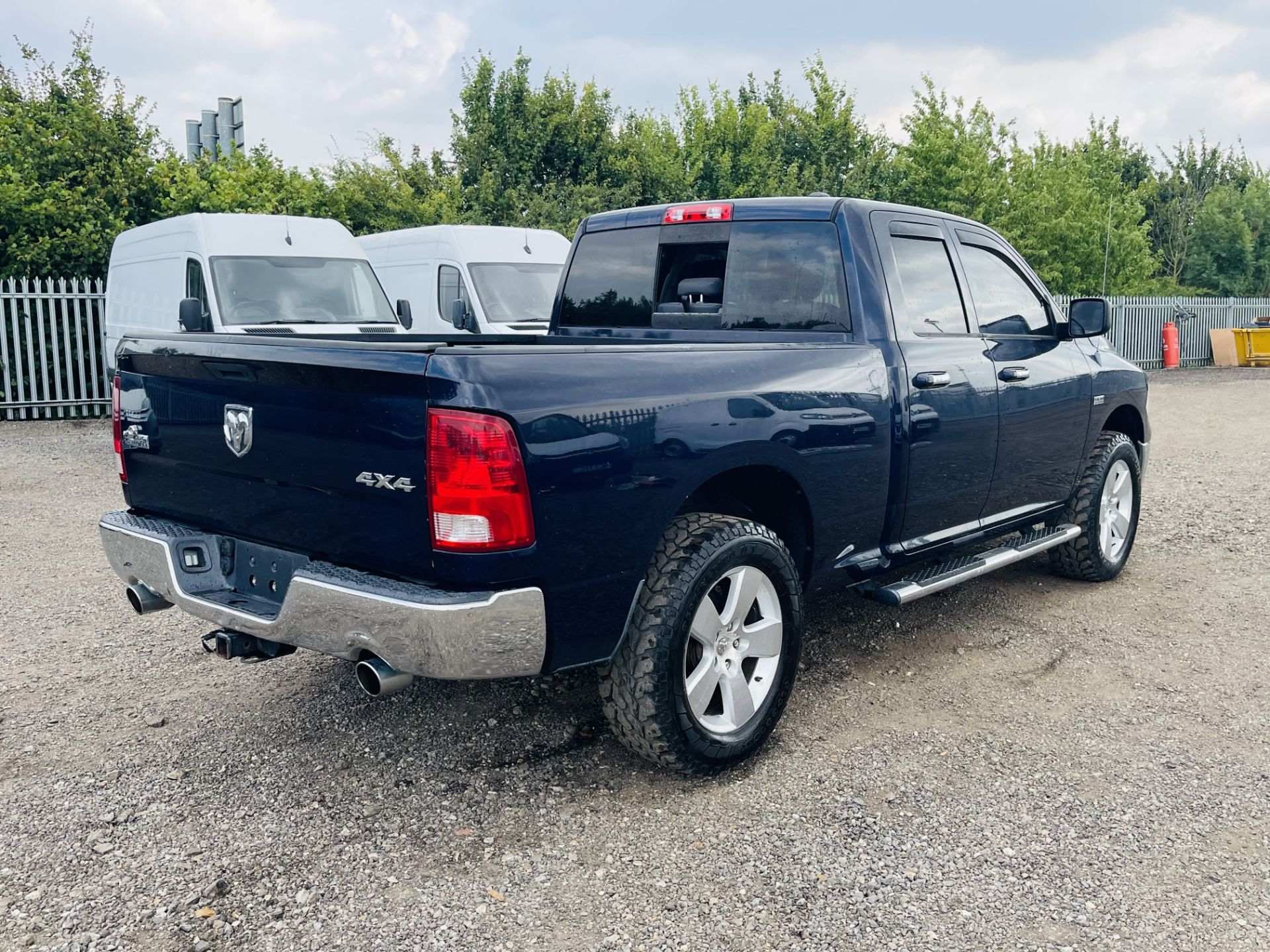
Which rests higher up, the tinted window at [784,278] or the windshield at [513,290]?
the windshield at [513,290]

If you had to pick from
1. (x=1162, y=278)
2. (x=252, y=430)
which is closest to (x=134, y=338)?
(x=252, y=430)

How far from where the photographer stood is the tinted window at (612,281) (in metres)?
4.95

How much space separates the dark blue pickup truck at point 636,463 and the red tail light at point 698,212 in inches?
0.8

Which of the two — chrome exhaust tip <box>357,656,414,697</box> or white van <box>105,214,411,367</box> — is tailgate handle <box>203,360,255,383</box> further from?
white van <box>105,214,411,367</box>

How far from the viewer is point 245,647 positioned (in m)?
3.58

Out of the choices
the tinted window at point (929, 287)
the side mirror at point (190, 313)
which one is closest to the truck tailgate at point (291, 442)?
the tinted window at point (929, 287)

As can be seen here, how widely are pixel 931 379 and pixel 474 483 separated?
225 centimetres

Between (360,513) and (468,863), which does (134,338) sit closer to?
Answer: (360,513)

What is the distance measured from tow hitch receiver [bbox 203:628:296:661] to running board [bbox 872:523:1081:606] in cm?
225

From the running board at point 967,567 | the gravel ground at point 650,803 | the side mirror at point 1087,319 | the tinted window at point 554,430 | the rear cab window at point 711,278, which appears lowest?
the gravel ground at point 650,803

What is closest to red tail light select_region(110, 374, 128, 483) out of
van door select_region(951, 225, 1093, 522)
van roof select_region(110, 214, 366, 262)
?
van door select_region(951, 225, 1093, 522)

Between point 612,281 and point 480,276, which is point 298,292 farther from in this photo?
point 612,281

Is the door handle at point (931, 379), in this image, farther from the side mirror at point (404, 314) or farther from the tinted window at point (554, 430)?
the side mirror at point (404, 314)

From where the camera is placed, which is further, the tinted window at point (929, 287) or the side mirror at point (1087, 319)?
the side mirror at point (1087, 319)
